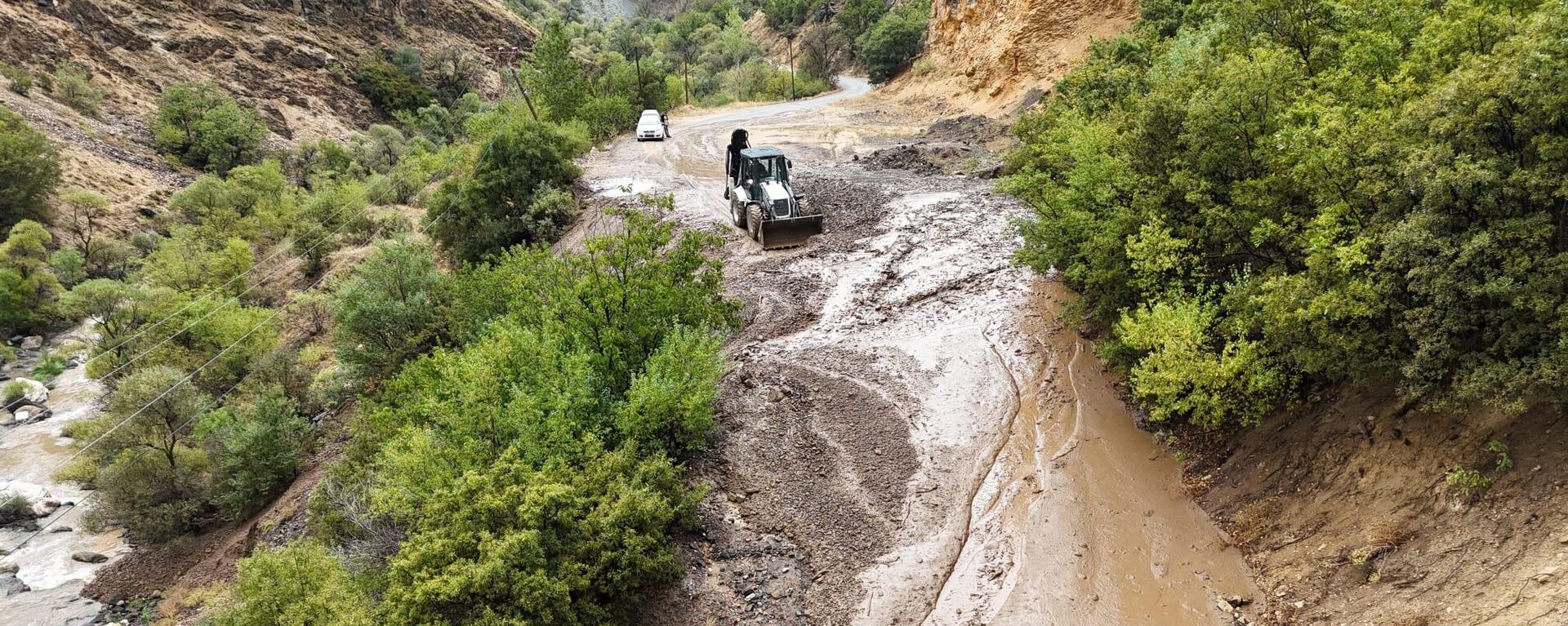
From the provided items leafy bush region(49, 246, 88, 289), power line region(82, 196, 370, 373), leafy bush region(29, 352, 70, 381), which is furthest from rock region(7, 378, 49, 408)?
leafy bush region(49, 246, 88, 289)

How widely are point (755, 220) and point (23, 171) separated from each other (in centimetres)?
3815

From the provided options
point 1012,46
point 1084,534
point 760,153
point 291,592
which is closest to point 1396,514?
point 1084,534

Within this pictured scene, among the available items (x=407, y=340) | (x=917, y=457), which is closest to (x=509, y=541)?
(x=917, y=457)

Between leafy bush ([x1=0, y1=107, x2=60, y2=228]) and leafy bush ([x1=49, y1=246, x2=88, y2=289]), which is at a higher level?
leafy bush ([x1=0, y1=107, x2=60, y2=228])

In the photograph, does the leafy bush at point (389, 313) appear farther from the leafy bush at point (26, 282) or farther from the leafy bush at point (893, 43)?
the leafy bush at point (893, 43)

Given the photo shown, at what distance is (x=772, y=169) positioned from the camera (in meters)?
22.2

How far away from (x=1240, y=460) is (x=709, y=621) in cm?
829

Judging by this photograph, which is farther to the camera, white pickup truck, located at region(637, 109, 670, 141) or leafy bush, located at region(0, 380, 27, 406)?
white pickup truck, located at region(637, 109, 670, 141)

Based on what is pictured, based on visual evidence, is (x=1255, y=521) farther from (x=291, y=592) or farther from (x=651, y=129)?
(x=651, y=129)

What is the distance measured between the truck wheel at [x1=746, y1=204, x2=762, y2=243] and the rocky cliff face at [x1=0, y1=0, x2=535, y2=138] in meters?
46.9

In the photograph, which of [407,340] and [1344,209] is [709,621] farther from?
[407,340]

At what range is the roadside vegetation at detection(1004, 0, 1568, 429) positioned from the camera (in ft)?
22.8

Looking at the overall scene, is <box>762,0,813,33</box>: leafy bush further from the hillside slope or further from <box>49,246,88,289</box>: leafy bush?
<box>49,246,88,289</box>: leafy bush

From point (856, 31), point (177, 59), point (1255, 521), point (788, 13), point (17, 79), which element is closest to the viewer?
point (1255, 521)
